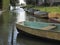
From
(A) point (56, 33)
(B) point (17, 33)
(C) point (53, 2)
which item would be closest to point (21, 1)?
(C) point (53, 2)

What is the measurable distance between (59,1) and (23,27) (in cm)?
2383

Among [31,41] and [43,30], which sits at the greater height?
[43,30]

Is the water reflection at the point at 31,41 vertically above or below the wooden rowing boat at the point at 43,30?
below

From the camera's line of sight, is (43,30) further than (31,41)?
No

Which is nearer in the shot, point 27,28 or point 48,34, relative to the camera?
point 48,34

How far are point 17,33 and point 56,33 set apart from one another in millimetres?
3255

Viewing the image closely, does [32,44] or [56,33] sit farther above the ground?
[56,33]

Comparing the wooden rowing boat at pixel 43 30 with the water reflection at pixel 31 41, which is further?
the water reflection at pixel 31 41

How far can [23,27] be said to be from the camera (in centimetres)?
1112

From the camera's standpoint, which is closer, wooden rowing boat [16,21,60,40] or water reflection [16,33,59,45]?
wooden rowing boat [16,21,60,40]

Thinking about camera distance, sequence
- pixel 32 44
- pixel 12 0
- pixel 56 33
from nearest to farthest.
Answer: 1. pixel 56 33
2. pixel 32 44
3. pixel 12 0

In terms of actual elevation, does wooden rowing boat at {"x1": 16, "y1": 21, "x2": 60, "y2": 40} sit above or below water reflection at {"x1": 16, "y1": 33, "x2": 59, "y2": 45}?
above

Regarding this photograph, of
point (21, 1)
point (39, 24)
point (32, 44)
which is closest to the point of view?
point (32, 44)

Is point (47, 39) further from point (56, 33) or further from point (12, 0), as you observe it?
point (12, 0)
